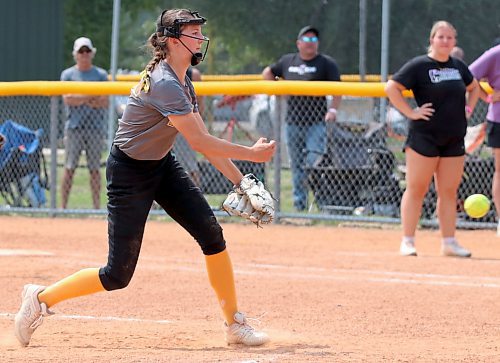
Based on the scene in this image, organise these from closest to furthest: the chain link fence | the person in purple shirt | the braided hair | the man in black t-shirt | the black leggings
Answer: the braided hair < the black leggings < the person in purple shirt < the chain link fence < the man in black t-shirt

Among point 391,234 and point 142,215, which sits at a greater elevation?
point 142,215

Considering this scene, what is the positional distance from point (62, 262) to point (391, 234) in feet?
12.8

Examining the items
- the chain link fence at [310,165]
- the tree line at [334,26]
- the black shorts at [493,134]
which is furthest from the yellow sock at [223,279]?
the tree line at [334,26]

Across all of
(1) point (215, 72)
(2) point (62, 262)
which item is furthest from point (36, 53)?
(2) point (62, 262)

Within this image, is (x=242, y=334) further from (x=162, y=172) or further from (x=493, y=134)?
(x=493, y=134)

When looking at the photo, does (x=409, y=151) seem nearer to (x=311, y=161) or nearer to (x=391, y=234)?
(x=391, y=234)

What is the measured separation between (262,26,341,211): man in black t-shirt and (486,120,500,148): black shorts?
1.95m

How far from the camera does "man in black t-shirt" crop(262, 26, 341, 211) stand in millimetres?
13242

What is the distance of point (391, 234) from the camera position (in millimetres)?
12422

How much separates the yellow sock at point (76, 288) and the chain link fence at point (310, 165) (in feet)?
21.4

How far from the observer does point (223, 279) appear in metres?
6.53

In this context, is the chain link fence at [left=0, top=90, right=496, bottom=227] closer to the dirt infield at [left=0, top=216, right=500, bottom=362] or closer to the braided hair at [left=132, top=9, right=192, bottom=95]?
the dirt infield at [left=0, top=216, right=500, bottom=362]

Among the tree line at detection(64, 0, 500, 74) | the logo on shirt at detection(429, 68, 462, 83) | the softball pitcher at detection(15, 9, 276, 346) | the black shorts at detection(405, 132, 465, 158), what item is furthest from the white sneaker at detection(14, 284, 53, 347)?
the tree line at detection(64, 0, 500, 74)

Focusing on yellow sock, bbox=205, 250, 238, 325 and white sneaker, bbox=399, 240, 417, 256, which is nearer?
yellow sock, bbox=205, 250, 238, 325
